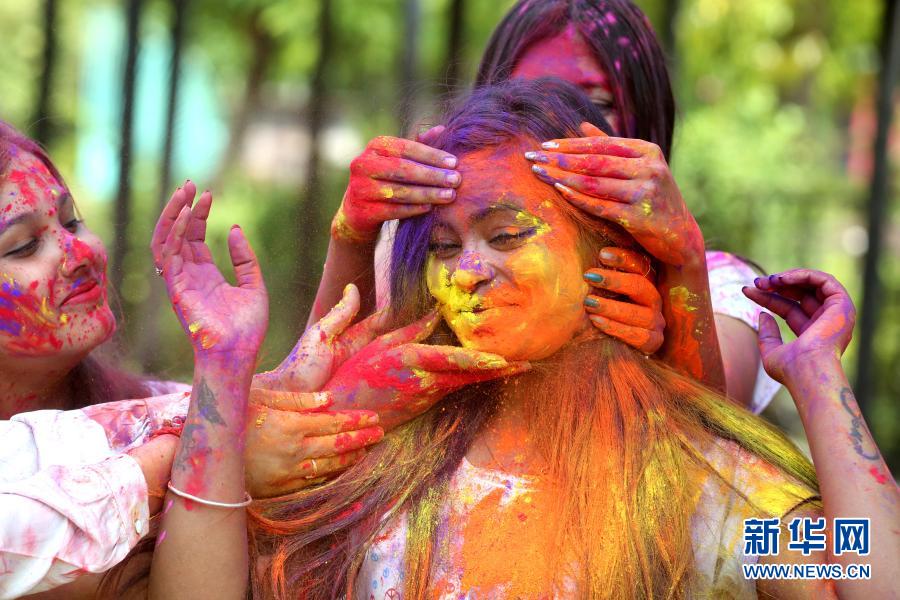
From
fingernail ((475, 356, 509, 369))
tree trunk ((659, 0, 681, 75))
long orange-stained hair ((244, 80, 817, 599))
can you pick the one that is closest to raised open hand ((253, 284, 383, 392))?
long orange-stained hair ((244, 80, 817, 599))

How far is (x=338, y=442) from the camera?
1.82 meters

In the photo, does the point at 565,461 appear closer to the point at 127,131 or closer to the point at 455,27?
the point at 127,131

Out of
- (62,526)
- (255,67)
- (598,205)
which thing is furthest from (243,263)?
(255,67)

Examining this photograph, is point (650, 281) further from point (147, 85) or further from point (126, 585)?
point (147, 85)

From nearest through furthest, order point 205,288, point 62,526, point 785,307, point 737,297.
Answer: point 62,526, point 205,288, point 785,307, point 737,297

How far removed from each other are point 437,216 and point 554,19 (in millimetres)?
919

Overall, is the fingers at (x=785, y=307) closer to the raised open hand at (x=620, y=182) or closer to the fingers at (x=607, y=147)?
the raised open hand at (x=620, y=182)

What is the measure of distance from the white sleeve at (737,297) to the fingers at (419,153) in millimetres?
813

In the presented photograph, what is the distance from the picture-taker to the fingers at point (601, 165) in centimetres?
181

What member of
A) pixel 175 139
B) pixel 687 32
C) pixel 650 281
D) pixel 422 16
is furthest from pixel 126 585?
pixel 687 32

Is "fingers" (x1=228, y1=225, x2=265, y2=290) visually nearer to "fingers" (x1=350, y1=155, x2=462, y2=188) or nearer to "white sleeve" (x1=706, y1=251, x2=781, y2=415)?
"fingers" (x1=350, y1=155, x2=462, y2=188)

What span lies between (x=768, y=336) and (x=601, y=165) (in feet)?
1.68

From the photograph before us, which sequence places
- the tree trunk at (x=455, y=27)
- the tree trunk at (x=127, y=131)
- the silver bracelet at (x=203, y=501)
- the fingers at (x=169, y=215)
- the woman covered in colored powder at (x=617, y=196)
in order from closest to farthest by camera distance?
the silver bracelet at (x=203, y=501), the fingers at (x=169, y=215), the woman covered in colored powder at (x=617, y=196), the tree trunk at (x=127, y=131), the tree trunk at (x=455, y=27)

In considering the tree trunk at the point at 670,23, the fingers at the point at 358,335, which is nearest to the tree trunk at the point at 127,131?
the fingers at the point at 358,335
